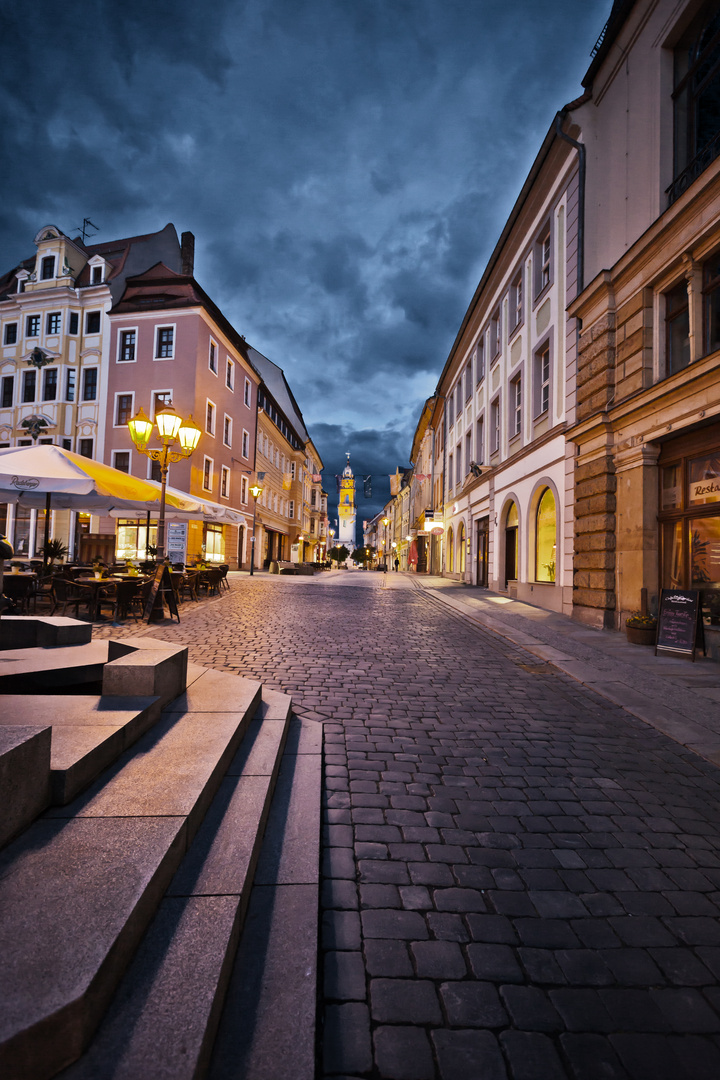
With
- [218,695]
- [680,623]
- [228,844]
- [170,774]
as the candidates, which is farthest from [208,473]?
[228,844]

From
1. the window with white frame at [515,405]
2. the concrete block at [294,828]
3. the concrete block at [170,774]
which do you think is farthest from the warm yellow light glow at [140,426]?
the window with white frame at [515,405]

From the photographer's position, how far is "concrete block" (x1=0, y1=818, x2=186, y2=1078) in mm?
1316

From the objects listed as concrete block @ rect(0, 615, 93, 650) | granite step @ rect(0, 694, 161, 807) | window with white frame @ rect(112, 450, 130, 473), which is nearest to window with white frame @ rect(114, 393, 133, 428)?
window with white frame @ rect(112, 450, 130, 473)

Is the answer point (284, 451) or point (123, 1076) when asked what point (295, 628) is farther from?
point (284, 451)

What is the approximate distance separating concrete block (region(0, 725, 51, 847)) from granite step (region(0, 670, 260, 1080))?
2.8 inches

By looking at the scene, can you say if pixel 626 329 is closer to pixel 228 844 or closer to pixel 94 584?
pixel 228 844

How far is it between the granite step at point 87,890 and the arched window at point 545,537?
13060 mm

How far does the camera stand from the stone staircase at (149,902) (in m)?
1.39

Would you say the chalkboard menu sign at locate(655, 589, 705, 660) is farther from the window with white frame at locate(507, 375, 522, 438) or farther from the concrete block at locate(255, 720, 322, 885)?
the window with white frame at locate(507, 375, 522, 438)

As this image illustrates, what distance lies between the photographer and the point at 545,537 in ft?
49.9

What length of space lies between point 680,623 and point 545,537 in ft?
23.8

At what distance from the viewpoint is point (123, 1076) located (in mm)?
1309

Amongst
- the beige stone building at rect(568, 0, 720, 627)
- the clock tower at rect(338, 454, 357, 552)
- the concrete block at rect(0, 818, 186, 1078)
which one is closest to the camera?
the concrete block at rect(0, 818, 186, 1078)

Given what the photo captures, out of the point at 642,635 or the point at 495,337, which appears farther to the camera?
the point at 495,337
